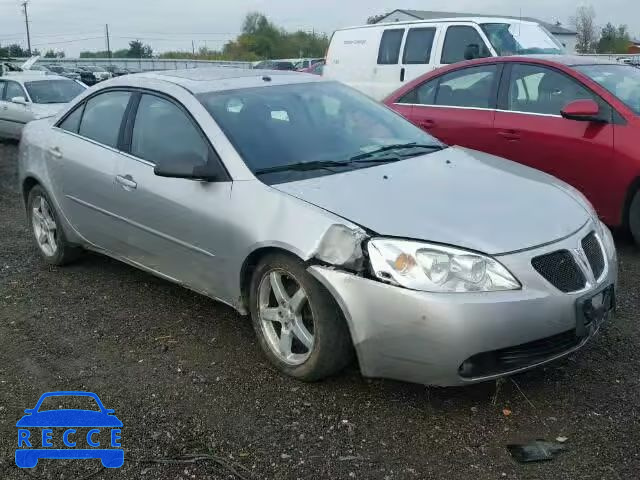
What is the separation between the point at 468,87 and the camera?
6.42 m

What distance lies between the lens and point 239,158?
3.76 metres

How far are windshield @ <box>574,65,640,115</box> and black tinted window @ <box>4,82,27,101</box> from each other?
11.9 metres

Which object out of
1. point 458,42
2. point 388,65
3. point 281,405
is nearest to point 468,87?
point 458,42

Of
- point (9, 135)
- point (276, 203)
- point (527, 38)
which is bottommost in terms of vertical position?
point (9, 135)

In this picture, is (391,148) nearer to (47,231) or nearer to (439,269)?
(439,269)

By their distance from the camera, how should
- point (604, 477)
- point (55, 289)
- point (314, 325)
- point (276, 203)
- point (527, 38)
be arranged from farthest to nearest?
point (527, 38) < point (55, 289) < point (276, 203) < point (314, 325) < point (604, 477)

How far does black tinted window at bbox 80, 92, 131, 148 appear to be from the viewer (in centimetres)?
469

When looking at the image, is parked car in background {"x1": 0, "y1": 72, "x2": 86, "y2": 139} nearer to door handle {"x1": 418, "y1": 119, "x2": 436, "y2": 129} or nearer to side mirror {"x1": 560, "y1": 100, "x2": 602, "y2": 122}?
door handle {"x1": 418, "y1": 119, "x2": 436, "y2": 129}

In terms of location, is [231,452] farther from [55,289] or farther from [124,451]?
[55,289]

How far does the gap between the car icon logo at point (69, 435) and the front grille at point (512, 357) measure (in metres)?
1.55

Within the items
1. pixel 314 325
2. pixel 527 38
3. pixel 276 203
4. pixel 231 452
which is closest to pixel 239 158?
pixel 276 203

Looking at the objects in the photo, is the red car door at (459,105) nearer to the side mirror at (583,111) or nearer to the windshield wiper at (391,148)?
the side mirror at (583,111)

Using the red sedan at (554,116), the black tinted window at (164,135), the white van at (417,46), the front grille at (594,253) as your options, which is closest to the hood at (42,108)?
the white van at (417,46)

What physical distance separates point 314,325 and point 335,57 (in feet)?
28.8
